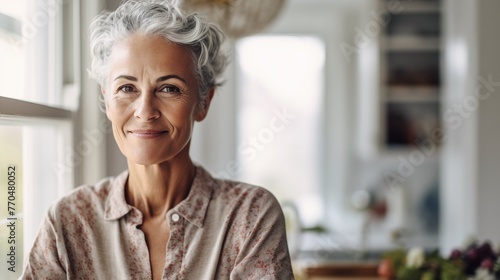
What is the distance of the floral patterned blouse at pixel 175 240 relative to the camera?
1.11 m

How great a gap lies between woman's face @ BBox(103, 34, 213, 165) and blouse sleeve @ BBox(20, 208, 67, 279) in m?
0.19

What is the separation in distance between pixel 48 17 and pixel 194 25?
2.22ft

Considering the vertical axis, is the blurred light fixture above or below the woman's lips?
above

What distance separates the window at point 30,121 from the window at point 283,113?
236 cm

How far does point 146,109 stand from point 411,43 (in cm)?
294

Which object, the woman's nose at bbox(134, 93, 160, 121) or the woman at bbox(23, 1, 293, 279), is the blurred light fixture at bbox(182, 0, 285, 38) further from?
the woman's nose at bbox(134, 93, 160, 121)

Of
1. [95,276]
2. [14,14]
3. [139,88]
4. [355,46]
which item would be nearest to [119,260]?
[95,276]

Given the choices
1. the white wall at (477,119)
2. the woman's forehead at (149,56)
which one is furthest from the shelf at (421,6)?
the woman's forehead at (149,56)

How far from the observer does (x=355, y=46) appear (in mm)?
4043

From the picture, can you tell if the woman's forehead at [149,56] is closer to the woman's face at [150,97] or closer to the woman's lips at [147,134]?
the woman's face at [150,97]

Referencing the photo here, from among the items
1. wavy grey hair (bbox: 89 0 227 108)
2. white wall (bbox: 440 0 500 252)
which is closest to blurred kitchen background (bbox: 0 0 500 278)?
white wall (bbox: 440 0 500 252)

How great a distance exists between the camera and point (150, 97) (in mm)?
1093

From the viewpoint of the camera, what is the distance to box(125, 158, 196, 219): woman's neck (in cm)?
118

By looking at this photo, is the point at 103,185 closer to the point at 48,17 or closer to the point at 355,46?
the point at 48,17
